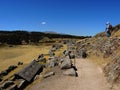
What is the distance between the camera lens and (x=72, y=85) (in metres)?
20.4

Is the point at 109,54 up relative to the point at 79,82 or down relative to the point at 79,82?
up

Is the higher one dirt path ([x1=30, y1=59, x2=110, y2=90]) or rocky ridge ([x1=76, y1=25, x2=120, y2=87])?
rocky ridge ([x1=76, y1=25, x2=120, y2=87])

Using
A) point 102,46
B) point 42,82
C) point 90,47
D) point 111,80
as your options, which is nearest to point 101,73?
point 111,80

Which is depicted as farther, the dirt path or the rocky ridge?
the rocky ridge

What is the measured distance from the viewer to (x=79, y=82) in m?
21.2

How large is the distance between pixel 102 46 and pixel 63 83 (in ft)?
41.3

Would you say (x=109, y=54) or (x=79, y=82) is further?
(x=109, y=54)

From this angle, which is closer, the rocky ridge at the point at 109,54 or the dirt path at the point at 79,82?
the dirt path at the point at 79,82

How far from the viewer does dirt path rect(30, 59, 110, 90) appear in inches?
779

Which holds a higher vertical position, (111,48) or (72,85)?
(111,48)

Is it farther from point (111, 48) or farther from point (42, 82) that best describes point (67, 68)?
point (111, 48)

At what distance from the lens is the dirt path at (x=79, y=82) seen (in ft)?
64.9

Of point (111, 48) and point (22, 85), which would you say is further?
point (111, 48)

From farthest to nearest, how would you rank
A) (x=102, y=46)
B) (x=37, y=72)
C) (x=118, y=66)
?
(x=102, y=46) → (x=37, y=72) → (x=118, y=66)
